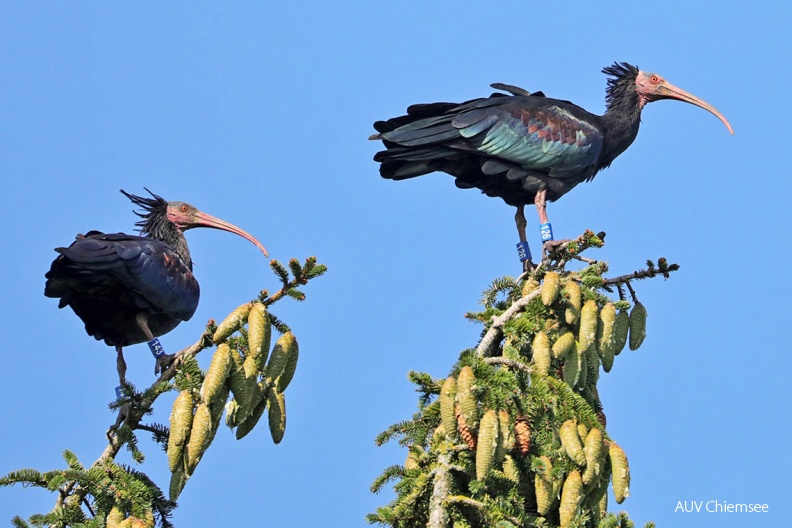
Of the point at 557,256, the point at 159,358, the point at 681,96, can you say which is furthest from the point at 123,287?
the point at 681,96

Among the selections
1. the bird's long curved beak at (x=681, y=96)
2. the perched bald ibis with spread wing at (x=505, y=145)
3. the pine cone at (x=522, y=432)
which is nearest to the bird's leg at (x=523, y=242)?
the perched bald ibis with spread wing at (x=505, y=145)

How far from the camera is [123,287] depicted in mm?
11055

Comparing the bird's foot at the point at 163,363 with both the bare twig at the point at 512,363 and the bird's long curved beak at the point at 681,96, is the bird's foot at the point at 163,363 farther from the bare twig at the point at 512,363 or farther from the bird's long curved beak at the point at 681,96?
the bird's long curved beak at the point at 681,96

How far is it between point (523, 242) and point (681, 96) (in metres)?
3.28

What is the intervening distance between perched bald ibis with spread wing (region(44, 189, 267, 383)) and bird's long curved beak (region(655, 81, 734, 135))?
17.9ft

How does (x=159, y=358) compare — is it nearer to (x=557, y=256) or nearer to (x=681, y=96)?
(x=557, y=256)

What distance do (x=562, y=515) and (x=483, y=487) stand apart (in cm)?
48

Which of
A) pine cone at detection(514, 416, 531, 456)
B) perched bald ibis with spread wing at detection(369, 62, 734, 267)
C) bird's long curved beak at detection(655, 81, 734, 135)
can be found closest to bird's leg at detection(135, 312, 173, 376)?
perched bald ibis with spread wing at detection(369, 62, 734, 267)

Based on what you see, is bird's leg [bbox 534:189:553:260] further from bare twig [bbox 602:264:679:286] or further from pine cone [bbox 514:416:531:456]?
pine cone [bbox 514:416:531:456]

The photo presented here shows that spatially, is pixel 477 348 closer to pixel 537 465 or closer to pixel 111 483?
pixel 537 465

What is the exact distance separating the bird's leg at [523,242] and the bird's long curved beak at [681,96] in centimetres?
239

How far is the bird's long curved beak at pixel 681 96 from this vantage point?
1436cm

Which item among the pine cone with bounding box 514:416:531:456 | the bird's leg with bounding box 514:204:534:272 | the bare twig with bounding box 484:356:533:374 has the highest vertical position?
the bird's leg with bounding box 514:204:534:272

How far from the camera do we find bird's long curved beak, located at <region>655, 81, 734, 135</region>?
14359 millimetres
